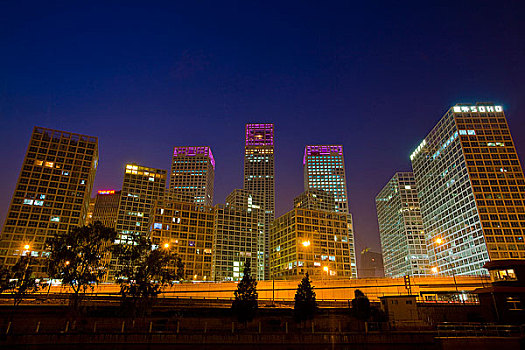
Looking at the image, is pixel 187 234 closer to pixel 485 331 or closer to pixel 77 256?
pixel 77 256

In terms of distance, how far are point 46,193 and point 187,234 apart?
7720cm

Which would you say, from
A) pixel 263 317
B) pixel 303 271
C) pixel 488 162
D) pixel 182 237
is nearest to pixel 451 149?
pixel 488 162

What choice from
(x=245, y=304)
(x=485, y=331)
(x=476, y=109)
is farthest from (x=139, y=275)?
(x=476, y=109)

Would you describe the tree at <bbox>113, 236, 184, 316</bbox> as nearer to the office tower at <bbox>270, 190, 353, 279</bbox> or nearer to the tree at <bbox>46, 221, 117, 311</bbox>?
the tree at <bbox>46, 221, 117, 311</bbox>

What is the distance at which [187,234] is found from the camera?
184500 millimetres

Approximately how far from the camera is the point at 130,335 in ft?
131

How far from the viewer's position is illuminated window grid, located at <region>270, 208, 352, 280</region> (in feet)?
595

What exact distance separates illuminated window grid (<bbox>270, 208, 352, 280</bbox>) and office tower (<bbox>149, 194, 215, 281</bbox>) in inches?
1544

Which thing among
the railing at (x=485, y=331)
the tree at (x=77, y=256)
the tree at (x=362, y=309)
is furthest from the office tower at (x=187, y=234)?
the railing at (x=485, y=331)

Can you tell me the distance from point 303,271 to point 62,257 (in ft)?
469

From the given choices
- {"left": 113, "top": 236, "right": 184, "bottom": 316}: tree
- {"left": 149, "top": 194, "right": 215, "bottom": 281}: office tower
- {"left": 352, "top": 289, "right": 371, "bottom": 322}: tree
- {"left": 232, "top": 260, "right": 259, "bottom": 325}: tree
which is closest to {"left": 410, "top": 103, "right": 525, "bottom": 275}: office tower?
{"left": 352, "top": 289, "right": 371, "bottom": 322}: tree

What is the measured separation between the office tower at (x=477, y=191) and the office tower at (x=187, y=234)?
12491 centimetres

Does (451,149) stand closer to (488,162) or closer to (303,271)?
(488,162)

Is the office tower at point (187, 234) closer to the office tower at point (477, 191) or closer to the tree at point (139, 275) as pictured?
the tree at point (139, 275)
